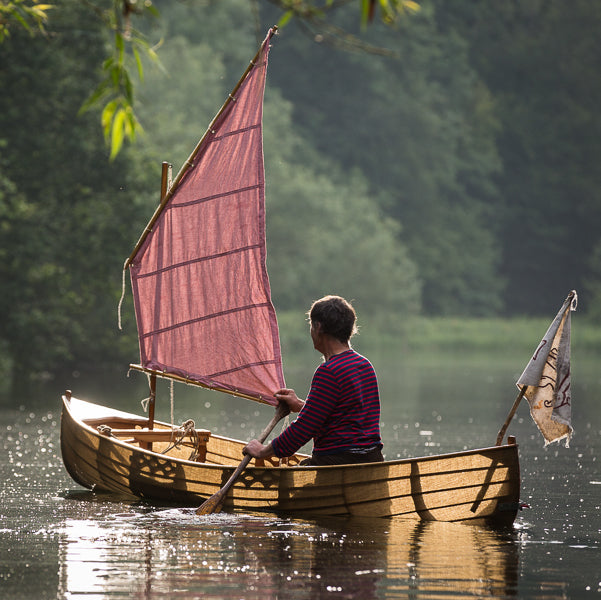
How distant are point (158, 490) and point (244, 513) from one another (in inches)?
37.0

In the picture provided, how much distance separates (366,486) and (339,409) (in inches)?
20.4

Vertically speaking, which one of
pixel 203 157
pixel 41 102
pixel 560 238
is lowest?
pixel 203 157

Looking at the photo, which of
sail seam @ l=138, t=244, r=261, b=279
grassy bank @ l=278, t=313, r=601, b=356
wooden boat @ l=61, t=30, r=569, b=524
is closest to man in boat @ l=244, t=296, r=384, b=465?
wooden boat @ l=61, t=30, r=569, b=524

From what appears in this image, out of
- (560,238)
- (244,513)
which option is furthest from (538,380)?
(560,238)

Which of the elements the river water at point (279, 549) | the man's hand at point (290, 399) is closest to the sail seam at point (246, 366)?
the man's hand at point (290, 399)

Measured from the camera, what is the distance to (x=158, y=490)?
28.2 ft

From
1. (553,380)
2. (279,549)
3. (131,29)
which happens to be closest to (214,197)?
(553,380)

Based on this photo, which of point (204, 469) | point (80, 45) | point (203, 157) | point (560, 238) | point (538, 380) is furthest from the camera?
point (560, 238)

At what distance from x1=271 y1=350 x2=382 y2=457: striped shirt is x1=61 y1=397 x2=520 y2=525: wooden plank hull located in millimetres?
216

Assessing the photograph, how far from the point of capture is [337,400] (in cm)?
732

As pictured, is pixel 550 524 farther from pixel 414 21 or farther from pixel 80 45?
pixel 414 21

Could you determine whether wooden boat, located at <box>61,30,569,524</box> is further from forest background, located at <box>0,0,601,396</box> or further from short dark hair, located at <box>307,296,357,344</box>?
forest background, located at <box>0,0,601,396</box>

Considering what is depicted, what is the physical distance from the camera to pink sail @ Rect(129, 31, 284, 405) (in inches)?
362

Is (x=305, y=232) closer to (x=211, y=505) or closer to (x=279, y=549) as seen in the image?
(x=211, y=505)
